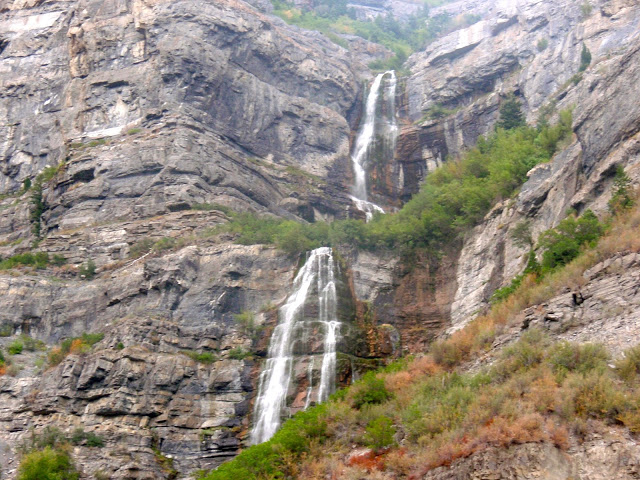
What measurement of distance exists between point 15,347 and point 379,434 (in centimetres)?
2234

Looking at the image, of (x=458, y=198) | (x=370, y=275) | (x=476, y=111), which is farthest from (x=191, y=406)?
(x=476, y=111)

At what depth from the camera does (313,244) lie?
39656 mm

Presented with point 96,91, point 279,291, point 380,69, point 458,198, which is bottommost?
point 279,291

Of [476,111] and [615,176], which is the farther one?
[476,111]

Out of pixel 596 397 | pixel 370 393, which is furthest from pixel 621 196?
pixel 370 393

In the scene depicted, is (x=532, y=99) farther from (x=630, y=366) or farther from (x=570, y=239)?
(x=630, y=366)

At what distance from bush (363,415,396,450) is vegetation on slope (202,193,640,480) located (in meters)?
0.04

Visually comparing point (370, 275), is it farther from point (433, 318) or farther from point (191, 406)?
point (191, 406)

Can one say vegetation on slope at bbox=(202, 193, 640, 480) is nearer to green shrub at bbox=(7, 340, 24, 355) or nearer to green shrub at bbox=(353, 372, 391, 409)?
green shrub at bbox=(353, 372, 391, 409)

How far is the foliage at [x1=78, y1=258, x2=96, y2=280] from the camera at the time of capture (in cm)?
4028

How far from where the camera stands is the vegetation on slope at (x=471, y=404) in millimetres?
16266

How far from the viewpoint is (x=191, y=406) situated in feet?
104

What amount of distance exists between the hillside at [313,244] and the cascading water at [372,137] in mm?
235

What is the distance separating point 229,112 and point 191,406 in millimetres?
25984
